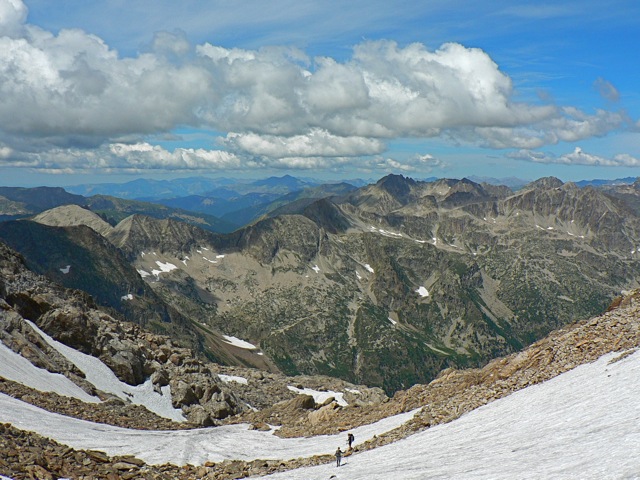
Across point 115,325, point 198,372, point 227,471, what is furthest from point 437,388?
point 115,325

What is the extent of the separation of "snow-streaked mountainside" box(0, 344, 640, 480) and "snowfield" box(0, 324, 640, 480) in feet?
0.16

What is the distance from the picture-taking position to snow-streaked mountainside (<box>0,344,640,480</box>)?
1517 cm

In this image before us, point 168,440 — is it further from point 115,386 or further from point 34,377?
point 115,386

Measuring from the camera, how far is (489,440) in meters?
20.9

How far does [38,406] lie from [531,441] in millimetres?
34931

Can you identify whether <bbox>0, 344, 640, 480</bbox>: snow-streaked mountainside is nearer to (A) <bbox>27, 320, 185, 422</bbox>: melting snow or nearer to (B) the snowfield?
(B) the snowfield

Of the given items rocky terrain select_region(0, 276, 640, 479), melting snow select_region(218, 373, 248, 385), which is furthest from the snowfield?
melting snow select_region(218, 373, 248, 385)

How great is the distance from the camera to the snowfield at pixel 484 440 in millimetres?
15148

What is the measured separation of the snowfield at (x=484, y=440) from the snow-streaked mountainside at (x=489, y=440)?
0.16 ft

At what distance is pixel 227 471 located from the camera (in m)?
25.6

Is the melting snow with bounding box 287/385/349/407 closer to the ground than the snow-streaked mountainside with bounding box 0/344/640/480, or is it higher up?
closer to the ground

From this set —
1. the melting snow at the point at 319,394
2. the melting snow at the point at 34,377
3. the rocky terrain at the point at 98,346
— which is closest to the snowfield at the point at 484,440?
the melting snow at the point at 34,377

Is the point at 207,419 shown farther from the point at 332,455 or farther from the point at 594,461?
the point at 594,461

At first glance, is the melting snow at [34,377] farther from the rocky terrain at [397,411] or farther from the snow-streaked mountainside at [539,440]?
the snow-streaked mountainside at [539,440]
